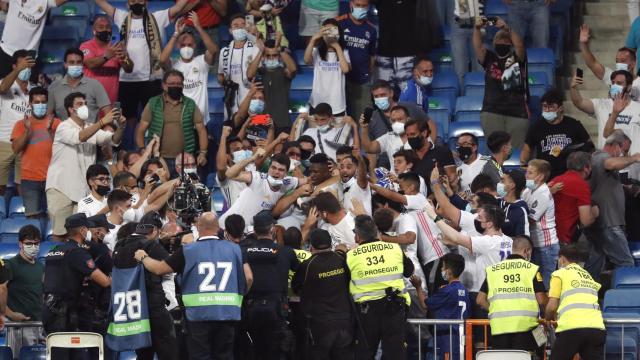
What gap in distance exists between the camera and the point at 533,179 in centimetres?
1600

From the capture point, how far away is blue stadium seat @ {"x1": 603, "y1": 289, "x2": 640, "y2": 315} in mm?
15398

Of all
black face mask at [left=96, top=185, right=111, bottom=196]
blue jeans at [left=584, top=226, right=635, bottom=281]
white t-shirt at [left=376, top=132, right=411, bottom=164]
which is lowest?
blue jeans at [left=584, top=226, right=635, bottom=281]

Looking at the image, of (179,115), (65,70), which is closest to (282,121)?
(179,115)

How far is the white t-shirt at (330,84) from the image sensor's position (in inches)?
737

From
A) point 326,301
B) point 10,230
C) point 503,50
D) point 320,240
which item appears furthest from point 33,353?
point 503,50

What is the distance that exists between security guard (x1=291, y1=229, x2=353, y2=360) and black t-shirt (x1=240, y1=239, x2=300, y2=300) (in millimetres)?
161

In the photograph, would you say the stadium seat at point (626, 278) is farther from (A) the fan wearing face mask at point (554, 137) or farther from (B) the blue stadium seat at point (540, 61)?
(B) the blue stadium seat at point (540, 61)

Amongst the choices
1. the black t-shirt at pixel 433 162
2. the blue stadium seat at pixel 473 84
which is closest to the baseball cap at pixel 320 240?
the black t-shirt at pixel 433 162

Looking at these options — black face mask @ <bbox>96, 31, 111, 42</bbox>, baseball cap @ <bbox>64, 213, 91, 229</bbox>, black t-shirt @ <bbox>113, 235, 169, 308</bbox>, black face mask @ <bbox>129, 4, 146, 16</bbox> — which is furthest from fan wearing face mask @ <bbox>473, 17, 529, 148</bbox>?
baseball cap @ <bbox>64, 213, 91, 229</bbox>

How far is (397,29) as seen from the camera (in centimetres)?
1936

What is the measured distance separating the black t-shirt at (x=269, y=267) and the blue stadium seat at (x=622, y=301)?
3.24 m

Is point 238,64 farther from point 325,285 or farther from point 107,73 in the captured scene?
point 325,285

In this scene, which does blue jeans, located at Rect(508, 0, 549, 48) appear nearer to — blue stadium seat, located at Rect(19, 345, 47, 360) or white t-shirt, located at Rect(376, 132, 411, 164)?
white t-shirt, located at Rect(376, 132, 411, 164)

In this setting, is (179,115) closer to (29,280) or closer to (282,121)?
(282,121)
